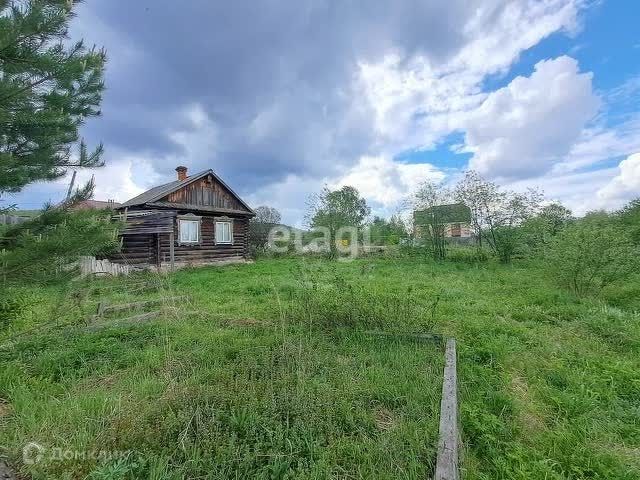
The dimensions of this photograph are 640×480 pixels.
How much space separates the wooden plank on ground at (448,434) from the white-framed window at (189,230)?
13856 millimetres

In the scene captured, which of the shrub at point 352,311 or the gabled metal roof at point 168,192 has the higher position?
the gabled metal roof at point 168,192

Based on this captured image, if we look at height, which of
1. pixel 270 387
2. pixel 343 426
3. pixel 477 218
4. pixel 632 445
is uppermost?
pixel 477 218

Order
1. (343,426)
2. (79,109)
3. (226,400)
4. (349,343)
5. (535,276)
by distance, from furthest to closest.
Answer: (535,276), (349,343), (79,109), (226,400), (343,426)

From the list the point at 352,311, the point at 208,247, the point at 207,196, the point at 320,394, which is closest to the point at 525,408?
the point at 320,394

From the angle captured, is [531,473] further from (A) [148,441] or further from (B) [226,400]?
(A) [148,441]

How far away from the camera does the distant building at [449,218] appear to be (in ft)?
48.4

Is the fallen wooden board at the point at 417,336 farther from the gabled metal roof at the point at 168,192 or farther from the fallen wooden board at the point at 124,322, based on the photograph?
the gabled metal roof at the point at 168,192

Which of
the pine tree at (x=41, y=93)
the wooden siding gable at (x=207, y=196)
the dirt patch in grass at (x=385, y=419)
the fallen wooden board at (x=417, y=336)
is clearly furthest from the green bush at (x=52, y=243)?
the wooden siding gable at (x=207, y=196)

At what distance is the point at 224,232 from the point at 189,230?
7.06 feet

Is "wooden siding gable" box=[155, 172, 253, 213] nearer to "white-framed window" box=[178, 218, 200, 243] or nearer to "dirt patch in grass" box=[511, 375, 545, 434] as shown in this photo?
"white-framed window" box=[178, 218, 200, 243]

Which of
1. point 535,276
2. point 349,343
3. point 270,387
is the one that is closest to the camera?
point 270,387

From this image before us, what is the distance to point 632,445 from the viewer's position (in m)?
2.40

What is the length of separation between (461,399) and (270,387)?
1.80m

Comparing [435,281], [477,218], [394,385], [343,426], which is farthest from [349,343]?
[477,218]
